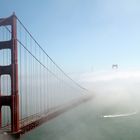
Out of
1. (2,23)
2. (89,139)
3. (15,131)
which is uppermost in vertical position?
(2,23)

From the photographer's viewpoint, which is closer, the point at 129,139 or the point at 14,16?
the point at 14,16

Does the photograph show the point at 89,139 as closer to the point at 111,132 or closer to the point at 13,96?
the point at 111,132

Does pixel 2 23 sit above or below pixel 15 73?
above

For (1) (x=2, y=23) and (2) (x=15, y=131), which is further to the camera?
(1) (x=2, y=23)

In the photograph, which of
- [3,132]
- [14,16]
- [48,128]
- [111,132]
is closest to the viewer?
[3,132]

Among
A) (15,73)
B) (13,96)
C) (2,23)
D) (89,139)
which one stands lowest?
(89,139)

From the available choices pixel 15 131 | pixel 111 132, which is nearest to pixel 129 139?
pixel 111 132

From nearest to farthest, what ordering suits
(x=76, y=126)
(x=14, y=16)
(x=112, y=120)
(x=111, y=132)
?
1. (x=14, y=16)
2. (x=111, y=132)
3. (x=76, y=126)
4. (x=112, y=120)

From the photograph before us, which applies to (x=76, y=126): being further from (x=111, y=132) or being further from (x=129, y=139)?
(x=129, y=139)

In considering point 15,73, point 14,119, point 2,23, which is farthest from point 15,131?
point 2,23
